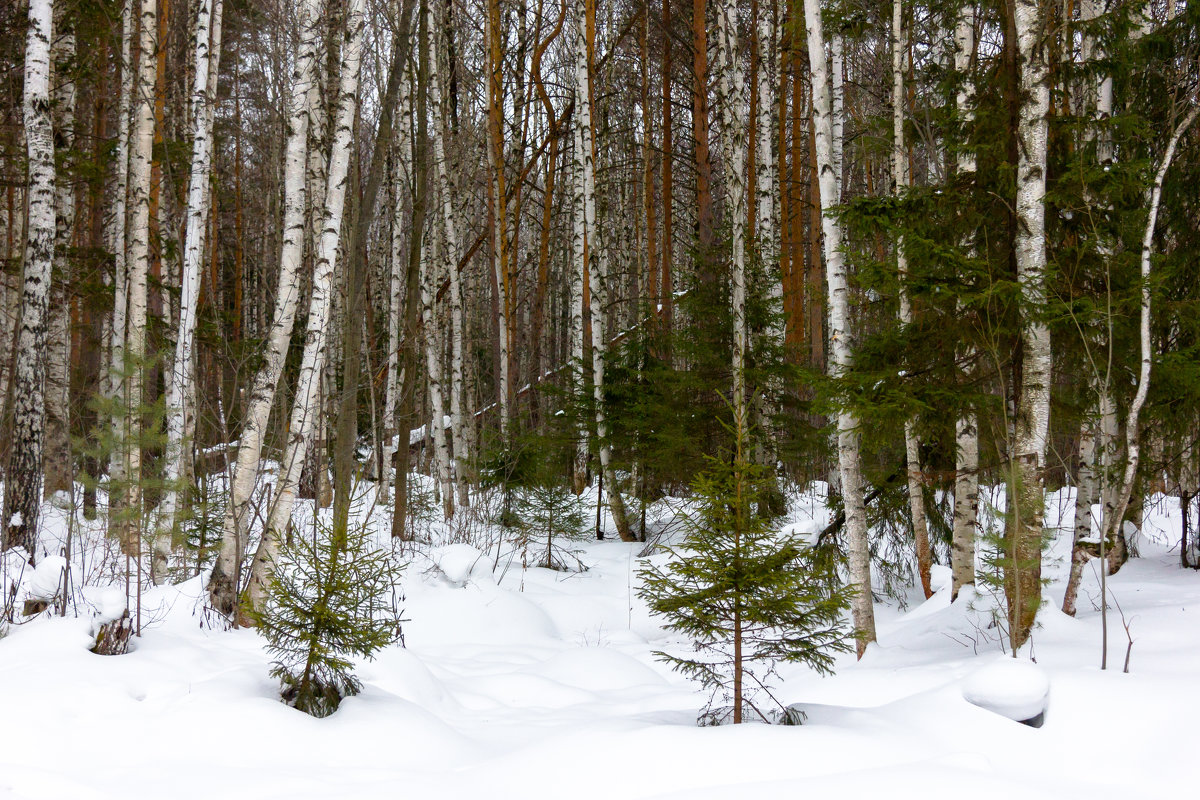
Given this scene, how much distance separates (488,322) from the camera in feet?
85.6

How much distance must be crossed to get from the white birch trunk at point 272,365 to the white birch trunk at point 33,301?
3.14 m

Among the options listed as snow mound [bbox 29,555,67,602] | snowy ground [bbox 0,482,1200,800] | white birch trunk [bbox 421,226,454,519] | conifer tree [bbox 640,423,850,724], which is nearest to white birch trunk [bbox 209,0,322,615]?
snowy ground [bbox 0,482,1200,800]

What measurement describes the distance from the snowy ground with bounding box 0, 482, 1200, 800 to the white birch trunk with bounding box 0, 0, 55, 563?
12.6 ft

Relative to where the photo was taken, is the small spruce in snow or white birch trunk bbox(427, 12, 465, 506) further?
white birch trunk bbox(427, 12, 465, 506)

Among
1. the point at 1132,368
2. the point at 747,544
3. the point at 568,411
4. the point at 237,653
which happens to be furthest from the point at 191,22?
the point at 1132,368

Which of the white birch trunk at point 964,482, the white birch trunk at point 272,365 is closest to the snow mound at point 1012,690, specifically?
the white birch trunk at point 964,482

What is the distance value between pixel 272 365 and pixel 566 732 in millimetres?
3626

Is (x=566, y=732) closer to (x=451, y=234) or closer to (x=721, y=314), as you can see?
(x=721, y=314)

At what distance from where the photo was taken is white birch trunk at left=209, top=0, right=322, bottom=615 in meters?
5.73

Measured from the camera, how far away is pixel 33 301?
7.65 metres

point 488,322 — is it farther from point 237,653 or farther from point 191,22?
point 237,653

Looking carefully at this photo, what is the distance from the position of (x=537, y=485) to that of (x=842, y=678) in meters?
4.73

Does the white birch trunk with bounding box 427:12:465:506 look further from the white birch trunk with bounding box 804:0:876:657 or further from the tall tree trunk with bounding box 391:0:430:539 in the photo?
the white birch trunk with bounding box 804:0:876:657

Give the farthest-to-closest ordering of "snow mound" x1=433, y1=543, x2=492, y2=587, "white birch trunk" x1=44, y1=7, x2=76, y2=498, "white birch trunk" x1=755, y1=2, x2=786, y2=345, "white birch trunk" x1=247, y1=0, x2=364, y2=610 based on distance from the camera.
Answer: "white birch trunk" x1=755, y1=2, x2=786, y2=345 → "white birch trunk" x1=44, y1=7, x2=76, y2=498 → "snow mound" x1=433, y1=543, x2=492, y2=587 → "white birch trunk" x1=247, y1=0, x2=364, y2=610
